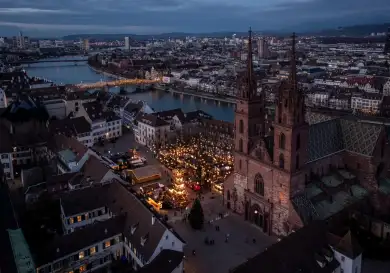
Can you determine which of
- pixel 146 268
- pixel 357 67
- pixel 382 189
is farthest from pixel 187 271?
pixel 357 67

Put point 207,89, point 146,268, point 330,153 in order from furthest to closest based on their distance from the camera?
point 207,89 → point 330,153 → point 146,268

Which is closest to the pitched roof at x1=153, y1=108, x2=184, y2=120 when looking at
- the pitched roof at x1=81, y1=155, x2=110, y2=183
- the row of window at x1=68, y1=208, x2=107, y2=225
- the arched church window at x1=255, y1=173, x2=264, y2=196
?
the pitched roof at x1=81, y1=155, x2=110, y2=183

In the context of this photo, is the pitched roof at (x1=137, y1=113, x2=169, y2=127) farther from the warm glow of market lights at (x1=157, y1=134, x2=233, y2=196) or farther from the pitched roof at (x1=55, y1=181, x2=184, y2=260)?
the pitched roof at (x1=55, y1=181, x2=184, y2=260)

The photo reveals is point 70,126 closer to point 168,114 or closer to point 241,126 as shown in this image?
point 168,114

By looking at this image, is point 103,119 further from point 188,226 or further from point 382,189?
point 382,189

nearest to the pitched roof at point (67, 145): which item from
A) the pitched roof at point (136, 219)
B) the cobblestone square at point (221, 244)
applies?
the pitched roof at point (136, 219)

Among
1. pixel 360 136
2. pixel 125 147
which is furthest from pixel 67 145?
pixel 360 136
